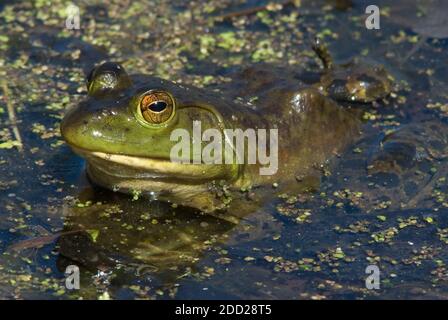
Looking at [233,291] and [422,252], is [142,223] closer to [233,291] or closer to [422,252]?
[233,291]

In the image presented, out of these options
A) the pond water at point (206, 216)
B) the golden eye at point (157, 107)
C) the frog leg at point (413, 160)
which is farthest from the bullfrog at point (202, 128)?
the frog leg at point (413, 160)

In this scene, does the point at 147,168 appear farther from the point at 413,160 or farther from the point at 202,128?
the point at 413,160

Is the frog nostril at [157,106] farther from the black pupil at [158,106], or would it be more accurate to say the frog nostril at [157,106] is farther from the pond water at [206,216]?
the pond water at [206,216]

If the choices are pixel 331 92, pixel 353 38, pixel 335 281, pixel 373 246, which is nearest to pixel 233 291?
pixel 335 281

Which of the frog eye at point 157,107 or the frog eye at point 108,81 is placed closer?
the frog eye at point 157,107

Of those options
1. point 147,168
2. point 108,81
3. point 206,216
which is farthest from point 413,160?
point 108,81

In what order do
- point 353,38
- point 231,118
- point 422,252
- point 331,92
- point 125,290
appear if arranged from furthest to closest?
point 353,38
point 331,92
point 231,118
point 422,252
point 125,290
